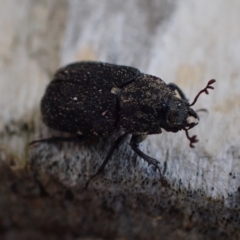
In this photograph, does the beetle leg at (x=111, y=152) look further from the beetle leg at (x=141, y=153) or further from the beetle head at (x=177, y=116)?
the beetle head at (x=177, y=116)

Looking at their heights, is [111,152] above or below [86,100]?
below

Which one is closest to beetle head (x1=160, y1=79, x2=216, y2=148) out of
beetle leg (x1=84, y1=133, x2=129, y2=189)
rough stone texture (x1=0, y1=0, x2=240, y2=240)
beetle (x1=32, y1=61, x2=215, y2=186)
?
beetle (x1=32, y1=61, x2=215, y2=186)

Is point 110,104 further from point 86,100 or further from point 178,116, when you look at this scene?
point 178,116

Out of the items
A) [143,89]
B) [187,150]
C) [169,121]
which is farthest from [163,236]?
[143,89]

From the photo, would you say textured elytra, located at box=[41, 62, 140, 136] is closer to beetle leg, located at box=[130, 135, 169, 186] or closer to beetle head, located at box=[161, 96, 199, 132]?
beetle leg, located at box=[130, 135, 169, 186]

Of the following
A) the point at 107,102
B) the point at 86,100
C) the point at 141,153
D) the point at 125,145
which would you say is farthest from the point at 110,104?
the point at 141,153
